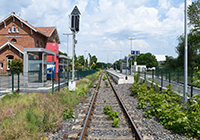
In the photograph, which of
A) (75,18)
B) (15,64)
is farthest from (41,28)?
(75,18)

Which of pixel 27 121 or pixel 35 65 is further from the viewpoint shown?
pixel 35 65

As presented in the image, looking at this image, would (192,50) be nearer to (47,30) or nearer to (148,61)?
(47,30)

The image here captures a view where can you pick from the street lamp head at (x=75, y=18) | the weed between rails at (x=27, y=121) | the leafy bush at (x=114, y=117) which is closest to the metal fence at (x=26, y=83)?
the weed between rails at (x=27, y=121)

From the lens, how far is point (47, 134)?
5617mm

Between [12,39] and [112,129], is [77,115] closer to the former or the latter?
[112,129]

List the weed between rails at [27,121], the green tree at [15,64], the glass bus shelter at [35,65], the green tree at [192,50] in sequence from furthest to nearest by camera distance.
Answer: the green tree at [192,50]
the green tree at [15,64]
the glass bus shelter at [35,65]
the weed between rails at [27,121]

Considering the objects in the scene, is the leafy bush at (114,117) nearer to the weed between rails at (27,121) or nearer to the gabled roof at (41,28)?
the weed between rails at (27,121)

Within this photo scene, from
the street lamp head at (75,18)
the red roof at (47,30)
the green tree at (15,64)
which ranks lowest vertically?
the green tree at (15,64)

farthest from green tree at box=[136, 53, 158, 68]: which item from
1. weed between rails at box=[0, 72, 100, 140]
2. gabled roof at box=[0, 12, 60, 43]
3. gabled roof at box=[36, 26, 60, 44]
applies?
weed between rails at box=[0, 72, 100, 140]

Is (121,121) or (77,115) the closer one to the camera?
(121,121)

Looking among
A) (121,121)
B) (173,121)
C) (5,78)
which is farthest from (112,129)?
(5,78)

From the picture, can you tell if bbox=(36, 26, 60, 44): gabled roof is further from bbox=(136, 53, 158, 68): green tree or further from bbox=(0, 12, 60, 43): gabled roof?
bbox=(136, 53, 158, 68): green tree

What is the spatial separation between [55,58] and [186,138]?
16089 mm

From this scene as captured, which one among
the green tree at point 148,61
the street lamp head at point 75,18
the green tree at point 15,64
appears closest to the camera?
the street lamp head at point 75,18
